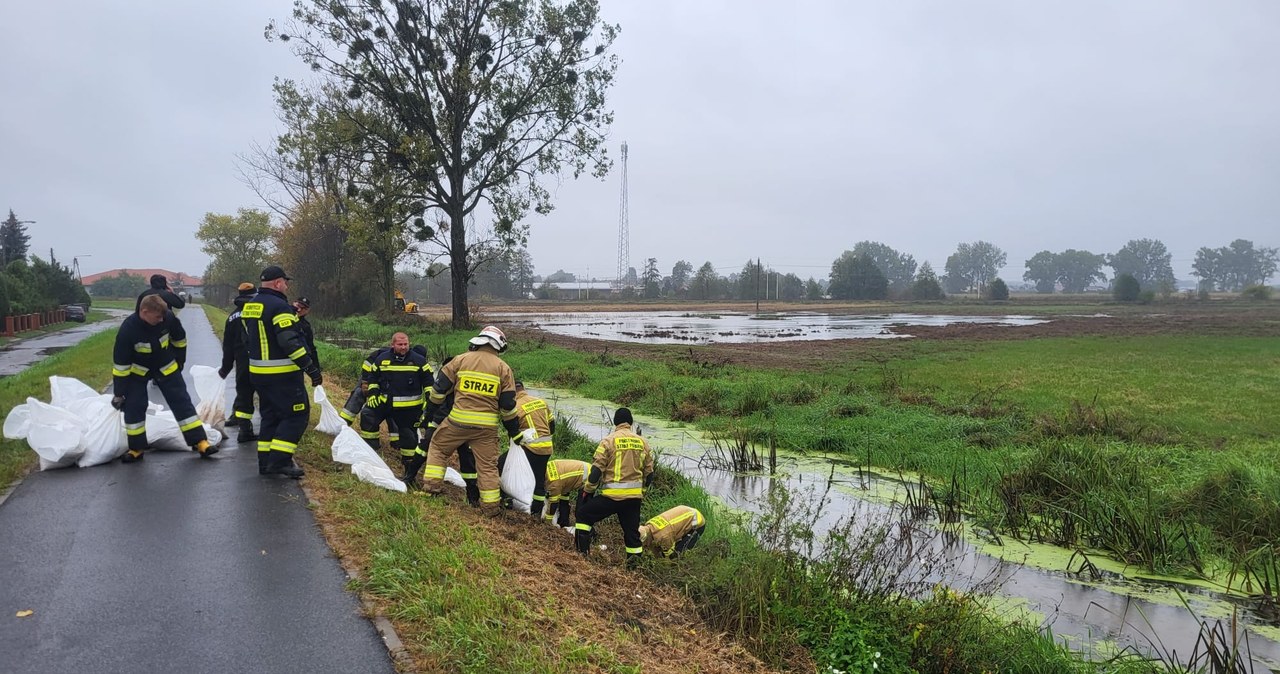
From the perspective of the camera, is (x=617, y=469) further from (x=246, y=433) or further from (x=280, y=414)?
(x=246, y=433)

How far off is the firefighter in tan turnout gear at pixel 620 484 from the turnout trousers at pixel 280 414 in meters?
2.91

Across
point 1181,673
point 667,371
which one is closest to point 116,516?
point 1181,673

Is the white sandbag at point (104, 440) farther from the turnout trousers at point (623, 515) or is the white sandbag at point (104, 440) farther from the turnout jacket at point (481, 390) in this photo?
the turnout trousers at point (623, 515)

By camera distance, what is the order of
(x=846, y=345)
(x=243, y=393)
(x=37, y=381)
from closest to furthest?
(x=243, y=393)
(x=37, y=381)
(x=846, y=345)

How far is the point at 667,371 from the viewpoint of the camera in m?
17.2

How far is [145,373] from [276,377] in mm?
1575

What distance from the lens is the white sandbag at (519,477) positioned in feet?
21.8

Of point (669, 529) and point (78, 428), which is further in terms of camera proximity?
point (78, 428)

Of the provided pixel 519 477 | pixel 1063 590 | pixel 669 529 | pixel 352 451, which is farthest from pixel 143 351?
pixel 1063 590

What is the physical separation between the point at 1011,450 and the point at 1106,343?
2236 cm

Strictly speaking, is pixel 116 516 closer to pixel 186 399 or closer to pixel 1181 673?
pixel 186 399

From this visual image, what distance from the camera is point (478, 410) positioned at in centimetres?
624

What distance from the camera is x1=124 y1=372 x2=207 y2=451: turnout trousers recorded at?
22.5 feet

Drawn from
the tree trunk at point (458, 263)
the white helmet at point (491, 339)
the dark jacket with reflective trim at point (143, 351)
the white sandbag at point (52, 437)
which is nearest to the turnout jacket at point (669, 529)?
the white helmet at point (491, 339)
